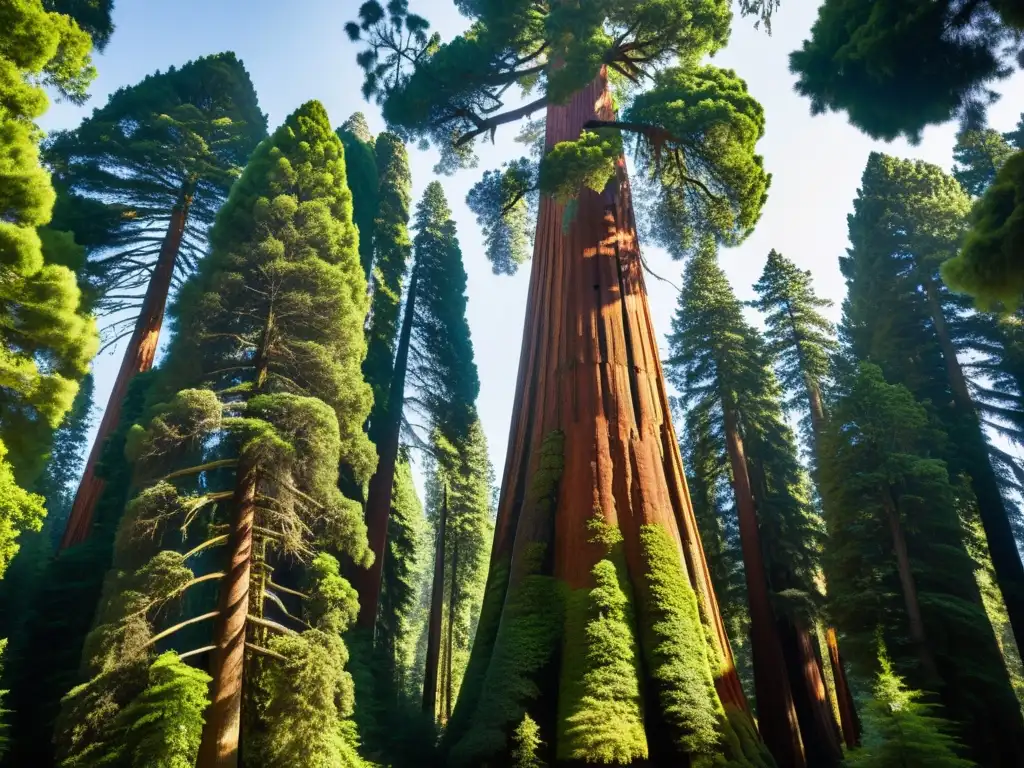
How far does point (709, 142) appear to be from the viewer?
477 inches

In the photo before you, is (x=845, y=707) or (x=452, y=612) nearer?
(x=845, y=707)

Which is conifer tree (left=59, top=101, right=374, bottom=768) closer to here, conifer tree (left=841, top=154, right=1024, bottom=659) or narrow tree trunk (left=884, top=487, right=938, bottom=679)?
narrow tree trunk (left=884, top=487, right=938, bottom=679)

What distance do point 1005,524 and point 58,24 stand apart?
2036 cm

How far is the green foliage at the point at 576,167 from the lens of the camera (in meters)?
11.2

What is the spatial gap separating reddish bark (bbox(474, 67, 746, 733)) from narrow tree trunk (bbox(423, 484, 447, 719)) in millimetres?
8417

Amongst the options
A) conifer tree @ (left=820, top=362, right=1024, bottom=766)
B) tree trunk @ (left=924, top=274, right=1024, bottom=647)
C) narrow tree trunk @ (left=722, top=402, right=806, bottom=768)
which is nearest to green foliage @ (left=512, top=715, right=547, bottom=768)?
narrow tree trunk @ (left=722, top=402, right=806, bottom=768)

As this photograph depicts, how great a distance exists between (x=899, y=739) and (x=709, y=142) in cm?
1071

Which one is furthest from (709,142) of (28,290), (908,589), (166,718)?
(166,718)

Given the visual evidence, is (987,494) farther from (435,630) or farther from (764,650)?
(435,630)

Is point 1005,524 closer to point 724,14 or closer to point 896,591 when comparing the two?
point 896,591

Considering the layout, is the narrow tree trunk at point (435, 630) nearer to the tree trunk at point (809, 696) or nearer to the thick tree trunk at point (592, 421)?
the thick tree trunk at point (592, 421)

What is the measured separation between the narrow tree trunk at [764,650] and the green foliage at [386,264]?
9674 mm

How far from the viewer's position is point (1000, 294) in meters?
5.45

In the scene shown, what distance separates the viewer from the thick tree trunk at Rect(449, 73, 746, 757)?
9.41 meters
